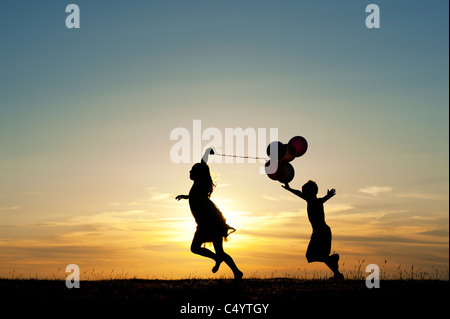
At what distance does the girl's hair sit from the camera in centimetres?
1433

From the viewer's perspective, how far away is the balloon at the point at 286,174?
15.9 m

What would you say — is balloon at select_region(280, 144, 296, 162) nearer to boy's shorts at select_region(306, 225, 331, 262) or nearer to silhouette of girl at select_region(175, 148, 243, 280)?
boy's shorts at select_region(306, 225, 331, 262)

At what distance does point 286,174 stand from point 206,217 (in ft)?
9.39

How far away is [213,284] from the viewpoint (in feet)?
44.7

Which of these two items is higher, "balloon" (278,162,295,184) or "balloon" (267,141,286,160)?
"balloon" (267,141,286,160)

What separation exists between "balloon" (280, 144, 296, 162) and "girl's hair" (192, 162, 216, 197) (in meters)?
2.59

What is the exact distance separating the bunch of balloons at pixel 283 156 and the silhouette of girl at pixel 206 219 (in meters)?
2.17

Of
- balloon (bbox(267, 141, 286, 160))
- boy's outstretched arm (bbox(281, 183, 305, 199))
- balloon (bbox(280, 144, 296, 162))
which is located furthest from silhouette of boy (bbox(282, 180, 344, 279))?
balloon (bbox(267, 141, 286, 160))
